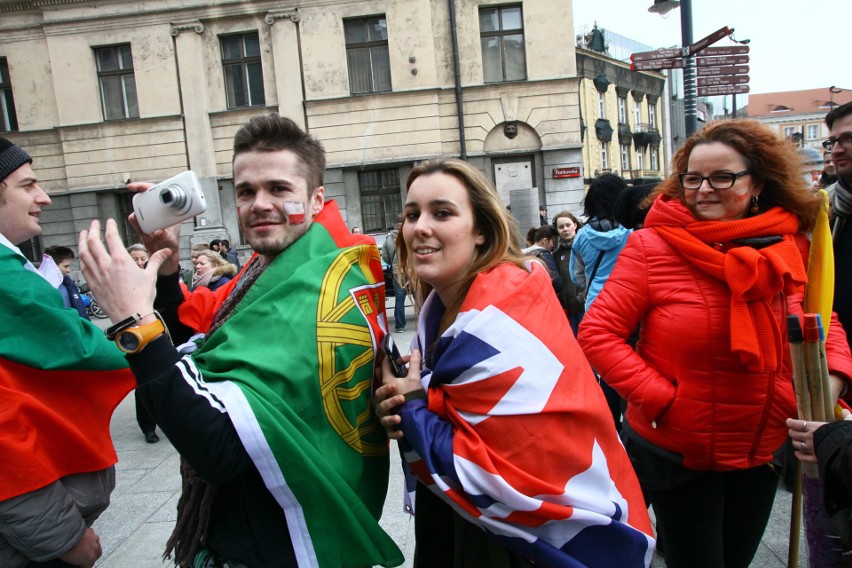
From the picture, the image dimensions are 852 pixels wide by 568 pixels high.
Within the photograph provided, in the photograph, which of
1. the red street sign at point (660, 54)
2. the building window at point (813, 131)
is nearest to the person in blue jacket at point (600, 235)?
the red street sign at point (660, 54)

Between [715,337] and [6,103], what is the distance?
19.3 metres

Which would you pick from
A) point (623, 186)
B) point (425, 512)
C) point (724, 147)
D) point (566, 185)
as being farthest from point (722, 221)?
point (566, 185)

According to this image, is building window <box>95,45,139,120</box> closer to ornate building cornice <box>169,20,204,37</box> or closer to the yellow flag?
ornate building cornice <box>169,20,204,37</box>

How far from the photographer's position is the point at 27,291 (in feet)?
5.02

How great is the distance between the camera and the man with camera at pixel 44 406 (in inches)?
59.4

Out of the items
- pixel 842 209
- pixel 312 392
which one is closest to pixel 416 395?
pixel 312 392

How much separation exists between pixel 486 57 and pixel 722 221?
14.2 metres

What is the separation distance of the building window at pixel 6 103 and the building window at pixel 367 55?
934 cm

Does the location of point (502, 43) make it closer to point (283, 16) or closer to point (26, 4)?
point (283, 16)

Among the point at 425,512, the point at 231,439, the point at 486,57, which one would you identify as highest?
the point at 486,57

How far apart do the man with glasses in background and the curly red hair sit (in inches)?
11.6

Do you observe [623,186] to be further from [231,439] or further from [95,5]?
[95,5]

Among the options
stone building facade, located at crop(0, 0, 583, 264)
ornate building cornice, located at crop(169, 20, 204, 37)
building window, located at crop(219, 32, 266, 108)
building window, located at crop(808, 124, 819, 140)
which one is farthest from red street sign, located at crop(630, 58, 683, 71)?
building window, located at crop(808, 124, 819, 140)

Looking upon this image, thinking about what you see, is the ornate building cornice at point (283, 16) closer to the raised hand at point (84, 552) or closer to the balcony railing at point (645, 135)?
the raised hand at point (84, 552)
